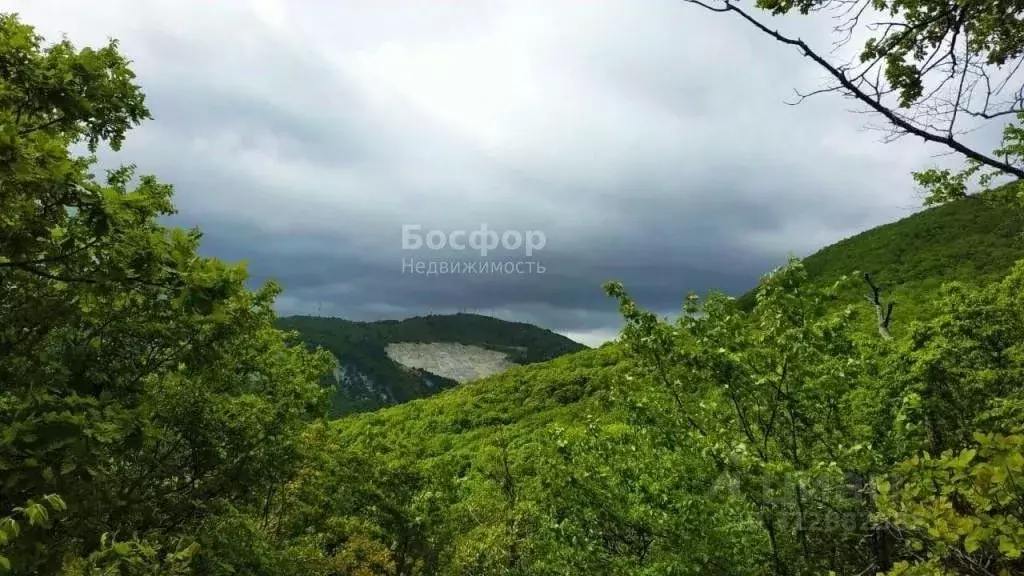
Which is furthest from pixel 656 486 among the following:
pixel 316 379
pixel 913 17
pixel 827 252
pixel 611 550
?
pixel 827 252

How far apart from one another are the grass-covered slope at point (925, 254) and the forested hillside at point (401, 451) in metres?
31.8

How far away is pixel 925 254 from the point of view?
57812 mm

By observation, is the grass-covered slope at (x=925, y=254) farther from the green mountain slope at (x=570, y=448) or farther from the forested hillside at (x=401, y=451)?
the forested hillside at (x=401, y=451)

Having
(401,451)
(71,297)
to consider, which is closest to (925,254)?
(401,451)

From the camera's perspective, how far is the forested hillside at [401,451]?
608 centimetres

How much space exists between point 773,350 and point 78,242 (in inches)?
473

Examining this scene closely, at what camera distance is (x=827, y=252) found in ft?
242

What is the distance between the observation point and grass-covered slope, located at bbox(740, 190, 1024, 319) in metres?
48.8

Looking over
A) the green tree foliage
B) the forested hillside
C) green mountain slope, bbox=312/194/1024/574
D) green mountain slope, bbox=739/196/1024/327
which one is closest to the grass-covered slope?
green mountain slope, bbox=739/196/1024/327

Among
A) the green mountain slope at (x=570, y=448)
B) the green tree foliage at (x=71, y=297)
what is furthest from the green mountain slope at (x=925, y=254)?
the green tree foliage at (x=71, y=297)

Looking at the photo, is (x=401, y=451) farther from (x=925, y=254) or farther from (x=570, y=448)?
(x=925, y=254)

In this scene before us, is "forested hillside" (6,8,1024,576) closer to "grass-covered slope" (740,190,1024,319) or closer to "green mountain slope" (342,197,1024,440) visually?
"green mountain slope" (342,197,1024,440)

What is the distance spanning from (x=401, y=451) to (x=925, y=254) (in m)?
54.8

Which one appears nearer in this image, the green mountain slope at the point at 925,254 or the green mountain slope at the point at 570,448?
the green mountain slope at the point at 570,448
